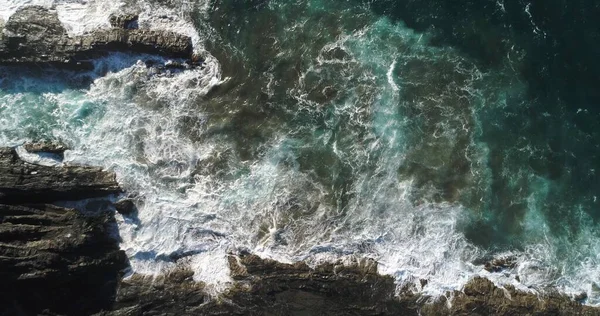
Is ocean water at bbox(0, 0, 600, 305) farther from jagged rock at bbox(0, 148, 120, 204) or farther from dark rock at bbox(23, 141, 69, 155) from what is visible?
jagged rock at bbox(0, 148, 120, 204)

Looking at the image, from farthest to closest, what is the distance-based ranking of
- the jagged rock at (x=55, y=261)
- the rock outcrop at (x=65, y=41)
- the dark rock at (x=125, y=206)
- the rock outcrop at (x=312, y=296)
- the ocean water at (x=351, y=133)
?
the rock outcrop at (x=65, y=41)
the ocean water at (x=351, y=133)
the dark rock at (x=125, y=206)
the rock outcrop at (x=312, y=296)
the jagged rock at (x=55, y=261)

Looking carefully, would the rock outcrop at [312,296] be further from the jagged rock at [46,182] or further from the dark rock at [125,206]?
the jagged rock at [46,182]

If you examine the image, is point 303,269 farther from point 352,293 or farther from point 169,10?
point 169,10

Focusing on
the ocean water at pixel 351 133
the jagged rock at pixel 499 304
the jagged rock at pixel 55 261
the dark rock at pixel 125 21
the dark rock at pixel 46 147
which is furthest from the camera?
the dark rock at pixel 125 21

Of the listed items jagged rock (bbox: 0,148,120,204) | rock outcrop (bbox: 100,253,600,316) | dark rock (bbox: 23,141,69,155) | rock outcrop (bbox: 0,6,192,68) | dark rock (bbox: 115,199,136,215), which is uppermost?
rock outcrop (bbox: 0,6,192,68)

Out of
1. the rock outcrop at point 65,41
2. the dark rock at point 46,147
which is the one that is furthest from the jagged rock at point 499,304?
the dark rock at point 46,147

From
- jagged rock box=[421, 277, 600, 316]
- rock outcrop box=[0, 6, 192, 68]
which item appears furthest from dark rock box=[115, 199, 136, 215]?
jagged rock box=[421, 277, 600, 316]

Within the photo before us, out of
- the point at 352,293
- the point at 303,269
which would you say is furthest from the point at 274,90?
the point at 352,293
